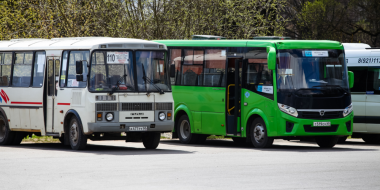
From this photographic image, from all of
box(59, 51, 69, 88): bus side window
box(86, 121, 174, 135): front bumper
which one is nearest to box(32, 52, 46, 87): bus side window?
box(59, 51, 69, 88): bus side window

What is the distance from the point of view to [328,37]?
33.2 m

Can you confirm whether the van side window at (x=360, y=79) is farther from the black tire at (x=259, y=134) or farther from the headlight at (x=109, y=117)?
the headlight at (x=109, y=117)

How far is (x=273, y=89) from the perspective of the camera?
55.7 feet

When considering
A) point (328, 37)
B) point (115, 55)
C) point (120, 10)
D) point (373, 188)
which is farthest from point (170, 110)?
point (328, 37)

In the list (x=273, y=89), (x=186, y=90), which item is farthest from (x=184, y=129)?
(x=273, y=89)

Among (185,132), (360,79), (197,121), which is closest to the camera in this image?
(197,121)

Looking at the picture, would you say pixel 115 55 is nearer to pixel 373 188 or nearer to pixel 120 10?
pixel 373 188

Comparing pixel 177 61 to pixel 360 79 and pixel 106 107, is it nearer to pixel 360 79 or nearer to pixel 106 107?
pixel 106 107

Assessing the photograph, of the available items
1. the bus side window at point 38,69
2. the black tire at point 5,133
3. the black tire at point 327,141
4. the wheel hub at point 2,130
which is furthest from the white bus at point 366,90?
the wheel hub at point 2,130

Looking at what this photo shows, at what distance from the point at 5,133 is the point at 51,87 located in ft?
7.05

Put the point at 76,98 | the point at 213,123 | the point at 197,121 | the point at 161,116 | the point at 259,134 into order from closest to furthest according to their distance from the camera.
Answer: the point at 76,98 → the point at 161,116 → the point at 259,134 → the point at 213,123 → the point at 197,121

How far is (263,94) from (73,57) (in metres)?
4.63

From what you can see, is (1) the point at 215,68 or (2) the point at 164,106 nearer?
(2) the point at 164,106

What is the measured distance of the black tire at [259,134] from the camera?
1733 cm
